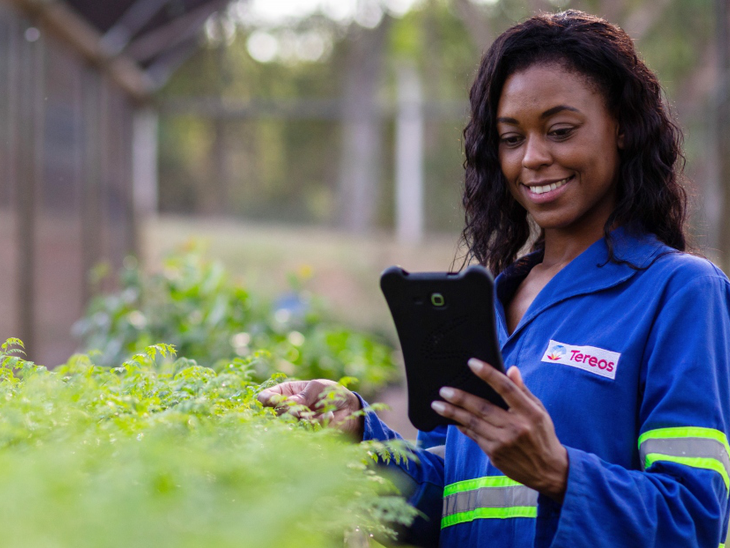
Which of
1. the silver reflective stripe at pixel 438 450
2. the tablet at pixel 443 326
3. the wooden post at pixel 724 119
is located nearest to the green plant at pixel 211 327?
the silver reflective stripe at pixel 438 450

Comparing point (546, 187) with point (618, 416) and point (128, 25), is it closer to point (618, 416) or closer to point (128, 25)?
point (618, 416)

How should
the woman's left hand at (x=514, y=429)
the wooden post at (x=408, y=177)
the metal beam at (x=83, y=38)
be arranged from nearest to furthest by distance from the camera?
the woman's left hand at (x=514, y=429), the metal beam at (x=83, y=38), the wooden post at (x=408, y=177)

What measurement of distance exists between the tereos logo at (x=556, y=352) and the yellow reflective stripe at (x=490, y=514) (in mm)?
285

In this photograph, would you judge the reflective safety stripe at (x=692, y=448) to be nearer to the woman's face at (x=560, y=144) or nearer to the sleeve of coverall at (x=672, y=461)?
the sleeve of coverall at (x=672, y=461)

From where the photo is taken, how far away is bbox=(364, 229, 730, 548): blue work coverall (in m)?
1.36

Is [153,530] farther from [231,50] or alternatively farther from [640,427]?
[231,50]

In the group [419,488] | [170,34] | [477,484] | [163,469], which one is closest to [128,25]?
[170,34]

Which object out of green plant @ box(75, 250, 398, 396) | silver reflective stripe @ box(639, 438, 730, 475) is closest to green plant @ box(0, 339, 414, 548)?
silver reflective stripe @ box(639, 438, 730, 475)

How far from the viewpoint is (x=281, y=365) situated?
15.8ft

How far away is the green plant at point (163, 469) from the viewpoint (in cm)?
77

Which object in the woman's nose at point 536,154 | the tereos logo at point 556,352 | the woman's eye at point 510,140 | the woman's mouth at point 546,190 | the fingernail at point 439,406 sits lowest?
the fingernail at point 439,406

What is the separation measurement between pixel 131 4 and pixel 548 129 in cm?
652

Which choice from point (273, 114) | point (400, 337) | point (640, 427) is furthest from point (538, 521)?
point (273, 114)

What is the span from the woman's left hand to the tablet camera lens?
0.38 ft
